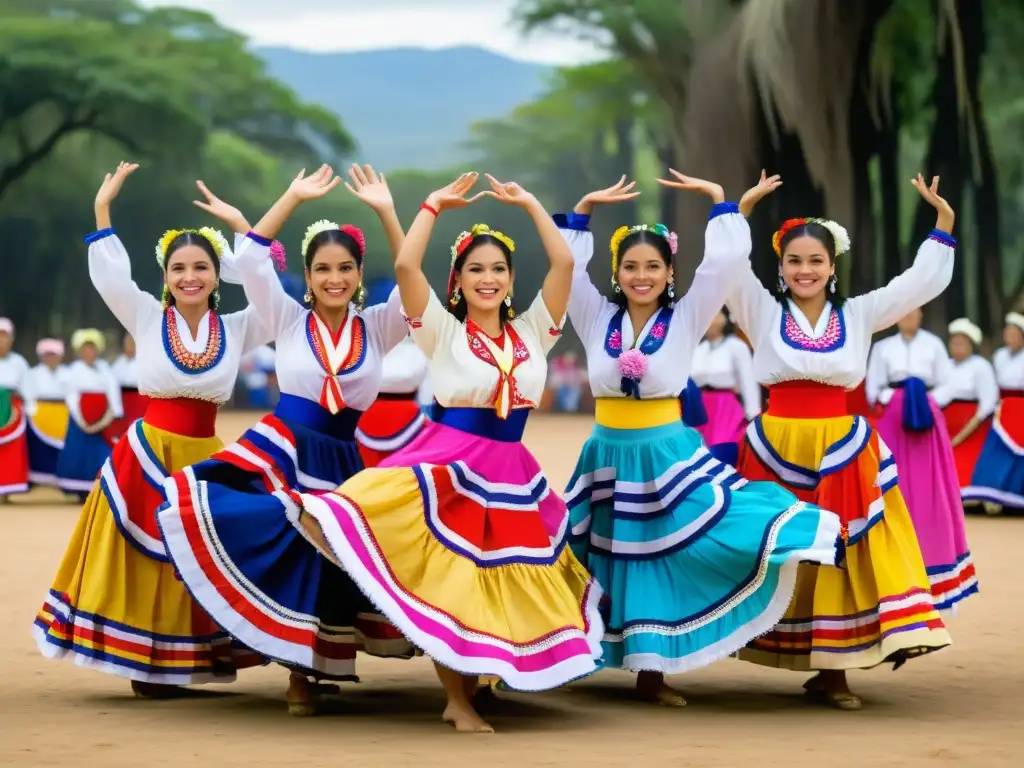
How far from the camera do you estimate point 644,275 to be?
20.5 ft

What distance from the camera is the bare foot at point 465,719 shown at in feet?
18.1

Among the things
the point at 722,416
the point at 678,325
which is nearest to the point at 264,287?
the point at 678,325

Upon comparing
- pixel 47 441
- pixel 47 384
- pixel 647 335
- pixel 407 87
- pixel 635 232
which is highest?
pixel 407 87

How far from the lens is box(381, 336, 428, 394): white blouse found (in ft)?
30.2

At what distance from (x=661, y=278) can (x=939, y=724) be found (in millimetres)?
1810

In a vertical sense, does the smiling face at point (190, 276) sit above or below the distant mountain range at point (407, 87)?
below

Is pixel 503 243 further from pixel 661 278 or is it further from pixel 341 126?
pixel 341 126

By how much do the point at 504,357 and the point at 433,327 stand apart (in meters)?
0.26

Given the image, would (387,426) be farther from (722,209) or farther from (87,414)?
(87,414)

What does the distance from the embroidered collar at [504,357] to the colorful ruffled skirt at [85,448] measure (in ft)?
29.6

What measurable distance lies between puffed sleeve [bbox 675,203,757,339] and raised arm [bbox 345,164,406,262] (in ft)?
3.41

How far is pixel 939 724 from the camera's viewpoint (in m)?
5.71

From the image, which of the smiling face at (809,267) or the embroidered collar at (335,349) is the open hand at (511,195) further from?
the smiling face at (809,267)

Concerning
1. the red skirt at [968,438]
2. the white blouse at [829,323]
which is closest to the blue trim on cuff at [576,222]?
the white blouse at [829,323]
